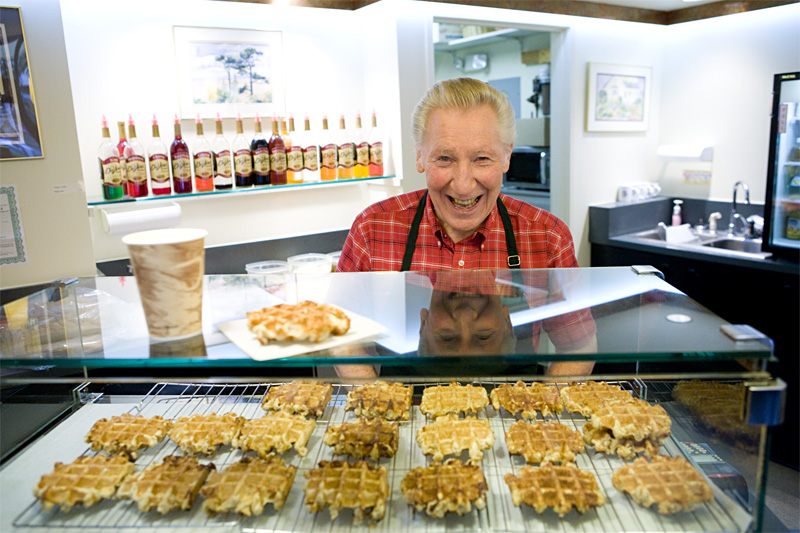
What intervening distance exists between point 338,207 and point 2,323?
2.97 meters

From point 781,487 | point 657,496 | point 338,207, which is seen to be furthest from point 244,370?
point 781,487

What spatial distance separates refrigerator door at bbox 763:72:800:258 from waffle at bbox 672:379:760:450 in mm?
3310

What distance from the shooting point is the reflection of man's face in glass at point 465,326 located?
113 centimetres

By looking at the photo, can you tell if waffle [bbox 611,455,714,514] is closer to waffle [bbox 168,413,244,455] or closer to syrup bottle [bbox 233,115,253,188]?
waffle [bbox 168,413,244,455]

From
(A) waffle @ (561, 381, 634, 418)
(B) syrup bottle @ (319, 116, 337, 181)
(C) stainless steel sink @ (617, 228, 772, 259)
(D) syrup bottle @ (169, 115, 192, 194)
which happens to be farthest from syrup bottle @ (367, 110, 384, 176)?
(A) waffle @ (561, 381, 634, 418)

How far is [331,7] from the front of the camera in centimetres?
383

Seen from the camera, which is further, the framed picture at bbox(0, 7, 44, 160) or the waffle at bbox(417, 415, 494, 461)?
the framed picture at bbox(0, 7, 44, 160)

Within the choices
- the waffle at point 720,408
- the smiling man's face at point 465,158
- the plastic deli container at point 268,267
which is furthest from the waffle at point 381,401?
the plastic deli container at point 268,267

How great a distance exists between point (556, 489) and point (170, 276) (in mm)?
872

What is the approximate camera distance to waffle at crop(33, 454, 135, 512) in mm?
1256

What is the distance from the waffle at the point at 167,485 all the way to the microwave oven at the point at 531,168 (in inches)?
169

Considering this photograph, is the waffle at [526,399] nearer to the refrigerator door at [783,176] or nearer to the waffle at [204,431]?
the waffle at [204,431]

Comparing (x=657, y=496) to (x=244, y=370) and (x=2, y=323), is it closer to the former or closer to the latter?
(x=244, y=370)

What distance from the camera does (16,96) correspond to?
2.58m
